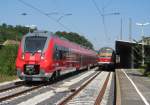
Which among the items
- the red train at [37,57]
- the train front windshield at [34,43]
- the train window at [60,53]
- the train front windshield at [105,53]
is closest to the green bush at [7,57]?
the train window at [60,53]

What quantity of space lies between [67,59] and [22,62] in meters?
7.97

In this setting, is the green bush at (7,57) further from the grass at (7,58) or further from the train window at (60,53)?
the train window at (60,53)

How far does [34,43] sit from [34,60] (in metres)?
1.24

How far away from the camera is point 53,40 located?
26.1 meters

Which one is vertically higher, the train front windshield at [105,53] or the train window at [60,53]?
the train front windshield at [105,53]

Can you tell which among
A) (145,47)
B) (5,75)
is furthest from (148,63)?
(5,75)

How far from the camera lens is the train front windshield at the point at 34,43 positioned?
25.1 m

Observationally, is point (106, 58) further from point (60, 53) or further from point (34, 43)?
point (34, 43)

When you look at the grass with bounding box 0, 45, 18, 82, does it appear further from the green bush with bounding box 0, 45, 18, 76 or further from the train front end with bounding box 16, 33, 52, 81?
the train front end with bounding box 16, 33, 52, 81

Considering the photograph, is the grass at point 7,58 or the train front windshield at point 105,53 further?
the train front windshield at point 105,53

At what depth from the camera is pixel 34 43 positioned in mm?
25375

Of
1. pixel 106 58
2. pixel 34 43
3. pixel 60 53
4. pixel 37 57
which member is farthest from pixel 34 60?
pixel 106 58

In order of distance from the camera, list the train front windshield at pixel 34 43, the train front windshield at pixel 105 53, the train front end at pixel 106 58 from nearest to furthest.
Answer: the train front windshield at pixel 34 43
the train front end at pixel 106 58
the train front windshield at pixel 105 53

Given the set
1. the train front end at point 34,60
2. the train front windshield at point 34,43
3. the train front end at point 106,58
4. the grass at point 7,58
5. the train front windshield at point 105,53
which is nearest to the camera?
the train front end at point 34,60
